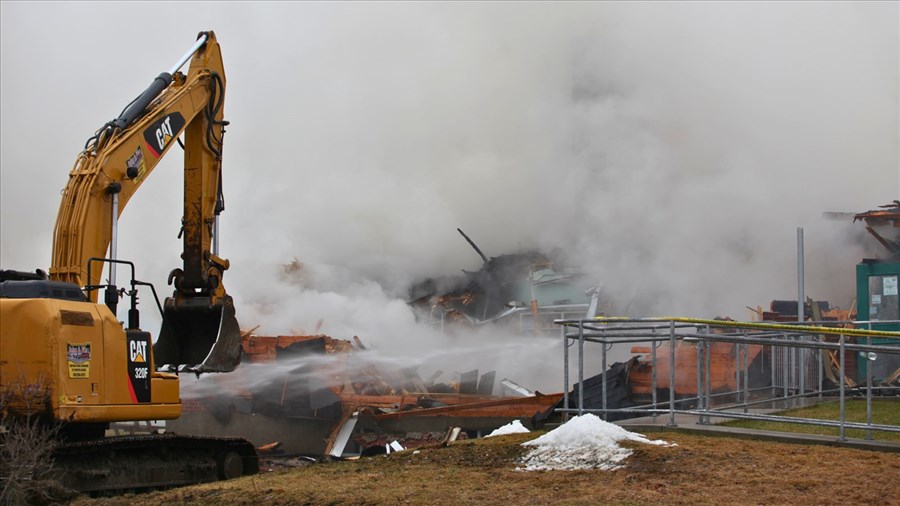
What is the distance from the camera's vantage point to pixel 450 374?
24.3m

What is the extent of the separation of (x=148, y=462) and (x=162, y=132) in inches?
157

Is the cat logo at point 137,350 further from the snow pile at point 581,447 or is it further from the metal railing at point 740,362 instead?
the metal railing at point 740,362

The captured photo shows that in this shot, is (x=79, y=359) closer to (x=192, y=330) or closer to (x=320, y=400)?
(x=192, y=330)

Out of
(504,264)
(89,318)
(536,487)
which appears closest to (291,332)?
(504,264)

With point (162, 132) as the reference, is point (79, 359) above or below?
below

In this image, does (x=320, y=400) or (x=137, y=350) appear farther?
(x=320, y=400)

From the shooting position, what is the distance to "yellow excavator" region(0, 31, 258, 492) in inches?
431

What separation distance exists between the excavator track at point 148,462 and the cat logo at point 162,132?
136 inches

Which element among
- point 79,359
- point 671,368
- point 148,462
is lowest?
point 148,462

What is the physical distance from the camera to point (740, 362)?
17.9 m

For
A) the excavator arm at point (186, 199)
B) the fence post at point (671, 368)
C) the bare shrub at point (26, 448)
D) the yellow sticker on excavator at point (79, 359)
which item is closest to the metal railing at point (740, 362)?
the fence post at point (671, 368)

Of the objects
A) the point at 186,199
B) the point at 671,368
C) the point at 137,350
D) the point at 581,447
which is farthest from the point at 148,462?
the point at 671,368

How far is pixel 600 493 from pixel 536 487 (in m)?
0.76

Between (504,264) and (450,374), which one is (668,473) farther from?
(504,264)
